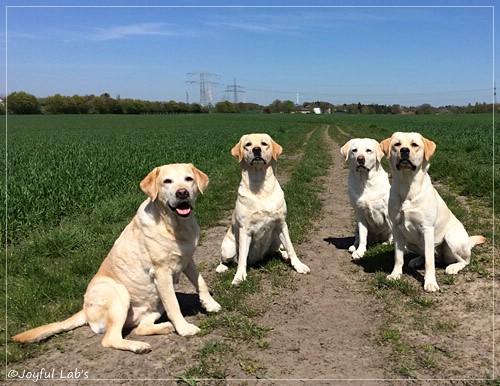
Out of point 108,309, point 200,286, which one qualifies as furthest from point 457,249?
point 108,309

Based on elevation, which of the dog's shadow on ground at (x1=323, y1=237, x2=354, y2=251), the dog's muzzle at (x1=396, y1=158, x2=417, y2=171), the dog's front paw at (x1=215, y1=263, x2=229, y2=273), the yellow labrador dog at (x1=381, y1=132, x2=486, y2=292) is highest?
the dog's muzzle at (x1=396, y1=158, x2=417, y2=171)

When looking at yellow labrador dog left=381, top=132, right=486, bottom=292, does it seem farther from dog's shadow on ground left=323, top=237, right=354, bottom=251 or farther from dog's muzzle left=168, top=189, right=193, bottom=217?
dog's muzzle left=168, top=189, right=193, bottom=217

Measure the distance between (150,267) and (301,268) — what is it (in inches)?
93.3

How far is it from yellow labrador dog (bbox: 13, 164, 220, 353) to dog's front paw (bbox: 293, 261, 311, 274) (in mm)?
1974

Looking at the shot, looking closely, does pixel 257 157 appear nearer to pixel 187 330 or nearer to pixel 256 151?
pixel 256 151

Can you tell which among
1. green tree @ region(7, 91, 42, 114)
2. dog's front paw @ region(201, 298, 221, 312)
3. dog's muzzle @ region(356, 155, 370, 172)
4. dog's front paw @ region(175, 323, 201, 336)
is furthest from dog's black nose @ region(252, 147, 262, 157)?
green tree @ region(7, 91, 42, 114)

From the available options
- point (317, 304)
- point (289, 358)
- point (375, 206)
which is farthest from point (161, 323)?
point (375, 206)

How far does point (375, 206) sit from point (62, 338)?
176 inches

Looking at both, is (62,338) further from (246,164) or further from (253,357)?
(246,164)

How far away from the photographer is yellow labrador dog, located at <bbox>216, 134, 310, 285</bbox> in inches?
208

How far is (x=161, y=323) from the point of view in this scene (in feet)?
13.7

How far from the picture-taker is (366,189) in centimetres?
612

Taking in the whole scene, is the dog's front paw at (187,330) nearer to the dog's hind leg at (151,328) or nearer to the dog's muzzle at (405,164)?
the dog's hind leg at (151,328)

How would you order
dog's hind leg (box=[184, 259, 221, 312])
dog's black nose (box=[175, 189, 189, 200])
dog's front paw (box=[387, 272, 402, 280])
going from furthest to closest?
dog's front paw (box=[387, 272, 402, 280]) → dog's hind leg (box=[184, 259, 221, 312]) → dog's black nose (box=[175, 189, 189, 200])
